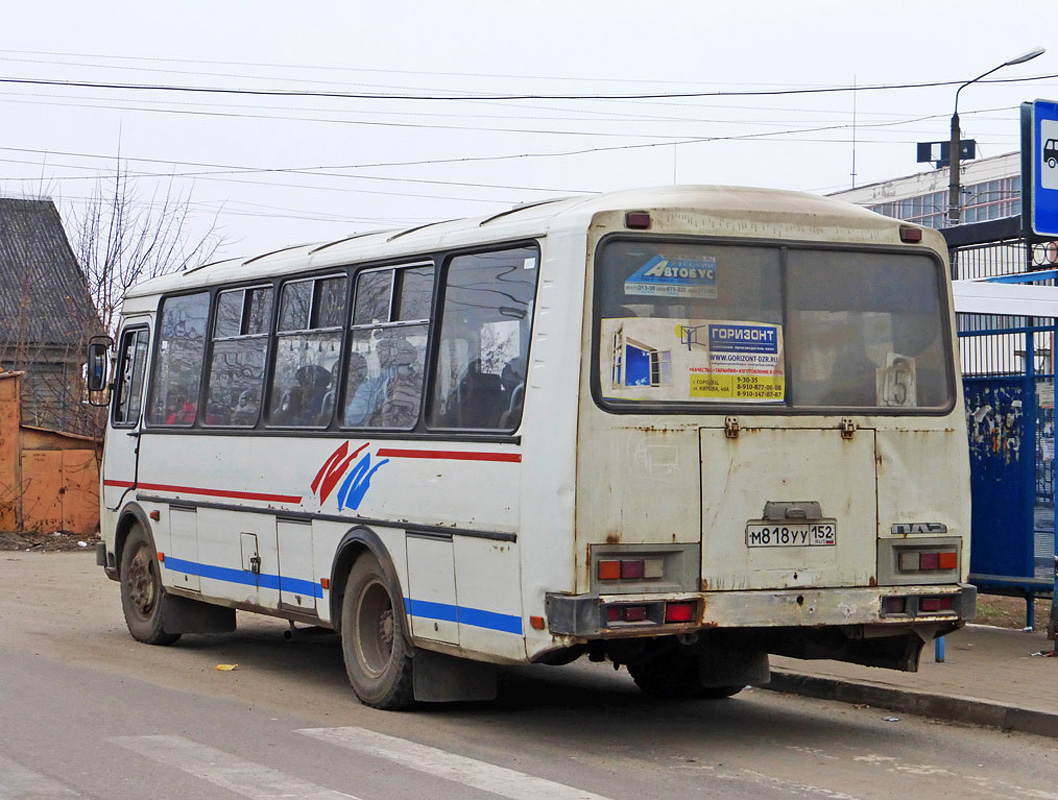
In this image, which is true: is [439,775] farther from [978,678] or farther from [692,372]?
[978,678]

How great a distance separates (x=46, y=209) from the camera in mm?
52344

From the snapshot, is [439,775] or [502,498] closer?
[439,775]

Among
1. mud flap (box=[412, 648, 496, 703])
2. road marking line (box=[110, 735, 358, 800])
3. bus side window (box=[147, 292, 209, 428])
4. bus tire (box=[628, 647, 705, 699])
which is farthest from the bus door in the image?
road marking line (box=[110, 735, 358, 800])

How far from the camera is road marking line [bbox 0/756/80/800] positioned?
7.14 metres

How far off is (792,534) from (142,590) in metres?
6.92

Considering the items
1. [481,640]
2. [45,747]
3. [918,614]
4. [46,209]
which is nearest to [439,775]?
[481,640]

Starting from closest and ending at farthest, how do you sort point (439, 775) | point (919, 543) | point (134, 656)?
1. point (439, 775)
2. point (919, 543)
3. point (134, 656)

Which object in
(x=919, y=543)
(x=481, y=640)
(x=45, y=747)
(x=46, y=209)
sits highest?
(x=46, y=209)

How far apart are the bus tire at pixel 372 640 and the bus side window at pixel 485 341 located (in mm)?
1264

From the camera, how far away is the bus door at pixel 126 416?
539 inches

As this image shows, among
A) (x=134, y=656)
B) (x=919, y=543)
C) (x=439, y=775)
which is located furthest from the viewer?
(x=134, y=656)

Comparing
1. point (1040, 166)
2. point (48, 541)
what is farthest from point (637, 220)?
point (48, 541)

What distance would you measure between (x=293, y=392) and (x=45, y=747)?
343 centimetres

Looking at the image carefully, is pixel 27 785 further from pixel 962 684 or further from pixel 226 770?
pixel 962 684
